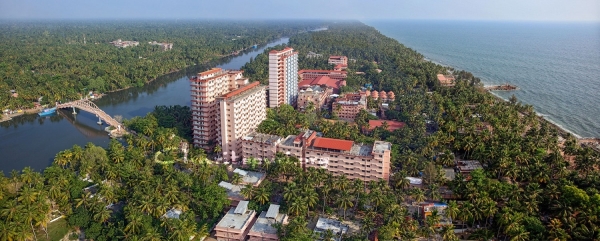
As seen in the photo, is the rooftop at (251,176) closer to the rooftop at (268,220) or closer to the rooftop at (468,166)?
the rooftop at (268,220)

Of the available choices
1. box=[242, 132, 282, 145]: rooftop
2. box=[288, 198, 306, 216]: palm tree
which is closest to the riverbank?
box=[242, 132, 282, 145]: rooftop

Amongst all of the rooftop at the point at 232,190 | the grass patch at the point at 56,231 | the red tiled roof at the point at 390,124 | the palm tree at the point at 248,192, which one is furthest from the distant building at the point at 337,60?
the grass patch at the point at 56,231

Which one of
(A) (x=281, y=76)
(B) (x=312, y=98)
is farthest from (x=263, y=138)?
(B) (x=312, y=98)

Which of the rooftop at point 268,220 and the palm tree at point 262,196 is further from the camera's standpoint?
the palm tree at point 262,196

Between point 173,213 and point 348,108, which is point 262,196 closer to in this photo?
point 173,213

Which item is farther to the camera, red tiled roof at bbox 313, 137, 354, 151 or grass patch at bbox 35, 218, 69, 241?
red tiled roof at bbox 313, 137, 354, 151

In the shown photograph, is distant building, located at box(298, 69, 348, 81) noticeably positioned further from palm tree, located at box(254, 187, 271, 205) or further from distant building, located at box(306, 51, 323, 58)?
palm tree, located at box(254, 187, 271, 205)

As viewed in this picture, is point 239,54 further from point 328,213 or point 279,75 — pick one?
point 328,213
